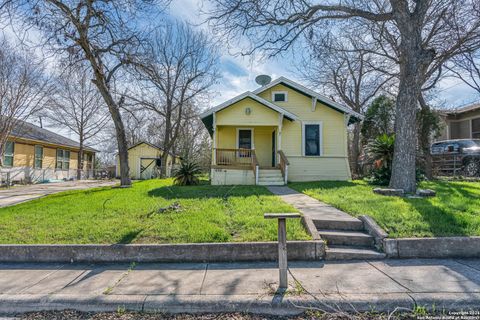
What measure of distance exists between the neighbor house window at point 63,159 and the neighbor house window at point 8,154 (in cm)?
603

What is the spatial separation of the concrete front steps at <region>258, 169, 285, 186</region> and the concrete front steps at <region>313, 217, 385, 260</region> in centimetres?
687

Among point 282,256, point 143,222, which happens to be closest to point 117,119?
point 143,222

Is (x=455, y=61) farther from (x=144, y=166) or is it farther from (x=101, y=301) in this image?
(x=144, y=166)

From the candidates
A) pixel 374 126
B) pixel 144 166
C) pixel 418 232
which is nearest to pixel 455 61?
pixel 374 126

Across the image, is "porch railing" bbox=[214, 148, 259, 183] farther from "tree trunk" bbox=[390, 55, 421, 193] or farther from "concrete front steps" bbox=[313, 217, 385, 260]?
"concrete front steps" bbox=[313, 217, 385, 260]

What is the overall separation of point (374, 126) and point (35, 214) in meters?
19.9

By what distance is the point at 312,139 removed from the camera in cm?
1423

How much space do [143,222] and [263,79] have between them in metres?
12.0

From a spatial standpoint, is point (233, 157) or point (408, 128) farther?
point (233, 157)

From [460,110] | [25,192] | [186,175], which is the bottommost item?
[25,192]

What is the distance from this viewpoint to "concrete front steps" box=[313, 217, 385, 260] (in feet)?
14.2

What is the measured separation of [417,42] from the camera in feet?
26.2

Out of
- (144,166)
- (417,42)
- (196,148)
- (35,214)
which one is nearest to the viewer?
(35,214)

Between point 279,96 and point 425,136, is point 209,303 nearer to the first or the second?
point 279,96
